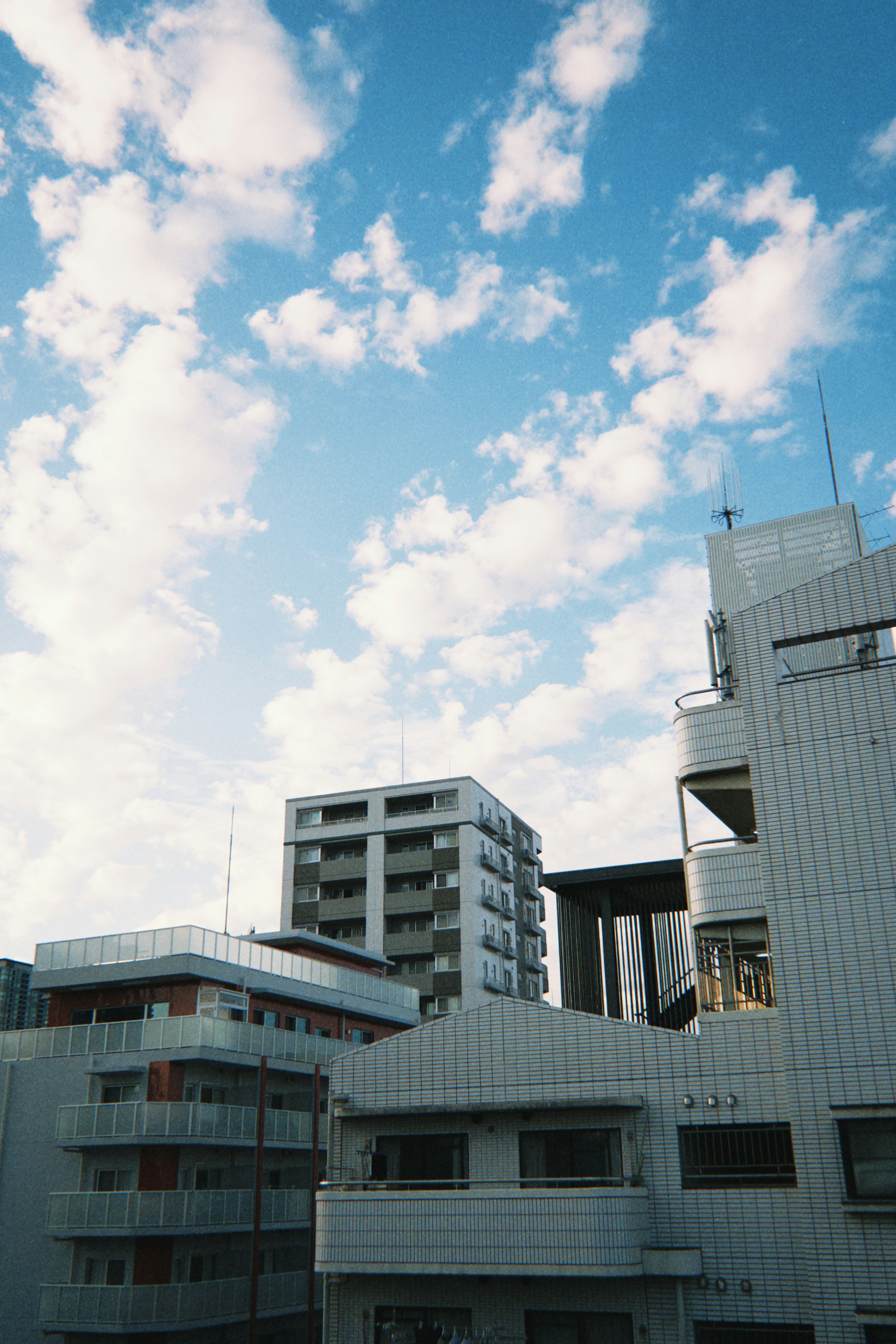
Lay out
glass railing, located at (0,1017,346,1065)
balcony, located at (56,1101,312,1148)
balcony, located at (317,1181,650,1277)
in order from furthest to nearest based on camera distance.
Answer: glass railing, located at (0,1017,346,1065)
balcony, located at (56,1101,312,1148)
balcony, located at (317,1181,650,1277)

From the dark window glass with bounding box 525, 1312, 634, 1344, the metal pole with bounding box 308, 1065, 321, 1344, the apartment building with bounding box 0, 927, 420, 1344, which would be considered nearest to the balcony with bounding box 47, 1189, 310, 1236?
the apartment building with bounding box 0, 927, 420, 1344

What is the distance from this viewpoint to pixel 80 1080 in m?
31.0

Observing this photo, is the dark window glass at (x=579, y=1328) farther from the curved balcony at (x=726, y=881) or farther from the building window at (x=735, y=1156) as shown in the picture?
the curved balcony at (x=726, y=881)

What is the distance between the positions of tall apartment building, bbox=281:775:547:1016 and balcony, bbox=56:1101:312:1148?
26293 mm

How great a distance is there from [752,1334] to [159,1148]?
58.0 feet

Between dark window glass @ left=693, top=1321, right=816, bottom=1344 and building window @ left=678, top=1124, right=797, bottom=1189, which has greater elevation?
building window @ left=678, top=1124, right=797, bottom=1189

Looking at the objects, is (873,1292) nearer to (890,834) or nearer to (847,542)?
(890,834)

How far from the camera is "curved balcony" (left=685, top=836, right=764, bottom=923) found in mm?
20734

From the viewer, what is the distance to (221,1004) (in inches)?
1249

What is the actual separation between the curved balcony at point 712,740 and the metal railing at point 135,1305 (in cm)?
1989

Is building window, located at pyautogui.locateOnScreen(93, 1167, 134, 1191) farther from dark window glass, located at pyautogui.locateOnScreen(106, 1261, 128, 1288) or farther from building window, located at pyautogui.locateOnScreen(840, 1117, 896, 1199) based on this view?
building window, located at pyautogui.locateOnScreen(840, 1117, 896, 1199)

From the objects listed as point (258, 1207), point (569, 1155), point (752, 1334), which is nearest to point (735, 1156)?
point (752, 1334)

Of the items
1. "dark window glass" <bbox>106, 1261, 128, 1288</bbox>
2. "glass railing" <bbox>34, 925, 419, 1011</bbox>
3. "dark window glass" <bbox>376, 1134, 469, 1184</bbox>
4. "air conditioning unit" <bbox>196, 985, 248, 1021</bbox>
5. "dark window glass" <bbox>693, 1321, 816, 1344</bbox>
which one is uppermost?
"glass railing" <bbox>34, 925, 419, 1011</bbox>

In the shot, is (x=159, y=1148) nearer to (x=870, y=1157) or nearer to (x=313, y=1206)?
(x=313, y=1206)
